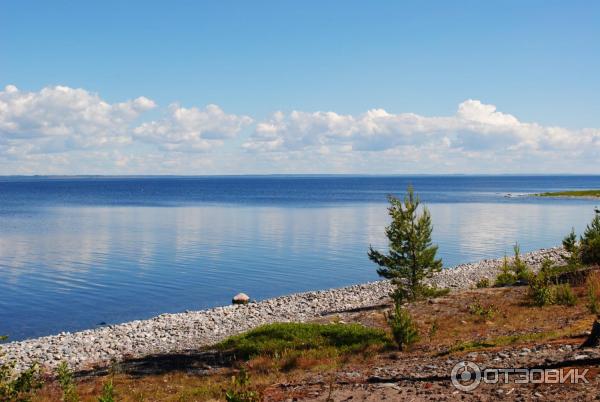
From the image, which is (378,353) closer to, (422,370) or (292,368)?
(292,368)

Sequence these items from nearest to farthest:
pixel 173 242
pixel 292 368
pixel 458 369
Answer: pixel 458 369, pixel 292 368, pixel 173 242

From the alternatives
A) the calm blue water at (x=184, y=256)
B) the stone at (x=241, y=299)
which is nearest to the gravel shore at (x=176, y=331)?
the stone at (x=241, y=299)

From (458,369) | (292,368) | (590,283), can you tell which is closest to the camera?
(458,369)

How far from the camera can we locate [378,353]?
65.7ft

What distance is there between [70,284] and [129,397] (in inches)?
1260

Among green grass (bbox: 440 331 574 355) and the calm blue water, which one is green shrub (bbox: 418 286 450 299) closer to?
green grass (bbox: 440 331 574 355)

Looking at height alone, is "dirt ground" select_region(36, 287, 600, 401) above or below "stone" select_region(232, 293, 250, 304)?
above

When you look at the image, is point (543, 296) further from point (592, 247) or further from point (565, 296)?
point (592, 247)

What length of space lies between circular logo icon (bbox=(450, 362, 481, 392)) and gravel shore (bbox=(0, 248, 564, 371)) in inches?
617

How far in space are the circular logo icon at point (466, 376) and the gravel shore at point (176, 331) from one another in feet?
51.4

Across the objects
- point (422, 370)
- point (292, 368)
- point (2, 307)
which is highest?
point (422, 370)

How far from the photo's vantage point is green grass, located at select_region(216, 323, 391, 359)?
889 inches

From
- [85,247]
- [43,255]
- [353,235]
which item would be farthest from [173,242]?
[353,235]

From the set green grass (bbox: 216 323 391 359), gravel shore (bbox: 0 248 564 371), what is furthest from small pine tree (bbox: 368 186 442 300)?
green grass (bbox: 216 323 391 359)
